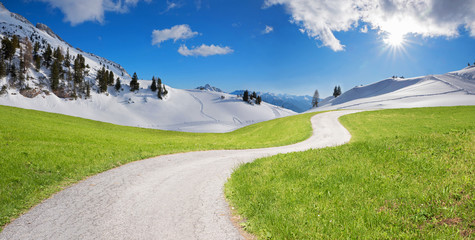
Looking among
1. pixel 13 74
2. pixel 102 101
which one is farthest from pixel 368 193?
pixel 13 74

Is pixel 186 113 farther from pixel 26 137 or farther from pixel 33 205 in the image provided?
pixel 33 205

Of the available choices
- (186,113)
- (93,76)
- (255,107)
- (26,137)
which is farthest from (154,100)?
(26,137)

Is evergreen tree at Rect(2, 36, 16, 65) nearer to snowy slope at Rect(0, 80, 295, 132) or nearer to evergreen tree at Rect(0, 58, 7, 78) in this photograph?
evergreen tree at Rect(0, 58, 7, 78)

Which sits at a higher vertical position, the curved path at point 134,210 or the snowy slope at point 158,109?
the snowy slope at point 158,109

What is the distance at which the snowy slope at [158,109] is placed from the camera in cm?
10692

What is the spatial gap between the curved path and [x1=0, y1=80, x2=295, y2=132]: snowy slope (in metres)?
89.1

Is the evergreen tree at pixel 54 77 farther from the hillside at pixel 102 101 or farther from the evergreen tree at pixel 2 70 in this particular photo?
the evergreen tree at pixel 2 70

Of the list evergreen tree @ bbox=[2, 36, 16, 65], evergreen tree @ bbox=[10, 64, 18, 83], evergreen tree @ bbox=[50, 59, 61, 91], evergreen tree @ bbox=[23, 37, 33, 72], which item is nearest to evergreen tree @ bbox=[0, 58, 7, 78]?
evergreen tree @ bbox=[10, 64, 18, 83]

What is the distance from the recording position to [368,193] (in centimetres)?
606

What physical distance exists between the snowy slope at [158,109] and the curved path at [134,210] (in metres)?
89.1

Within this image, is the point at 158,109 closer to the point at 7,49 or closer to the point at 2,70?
the point at 2,70

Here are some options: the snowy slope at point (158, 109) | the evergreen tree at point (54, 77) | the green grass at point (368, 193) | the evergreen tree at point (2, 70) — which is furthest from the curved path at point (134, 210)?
the evergreen tree at point (54, 77)

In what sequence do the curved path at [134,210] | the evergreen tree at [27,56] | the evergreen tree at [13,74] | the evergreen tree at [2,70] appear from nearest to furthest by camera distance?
the curved path at [134,210] → the evergreen tree at [2,70] → the evergreen tree at [13,74] → the evergreen tree at [27,56]

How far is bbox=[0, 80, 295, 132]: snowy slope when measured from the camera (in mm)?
106919
